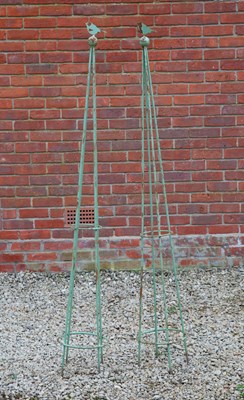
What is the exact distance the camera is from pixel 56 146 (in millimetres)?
4766

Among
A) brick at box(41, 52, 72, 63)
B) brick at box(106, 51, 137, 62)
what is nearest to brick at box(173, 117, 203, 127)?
brick at box(106, 51, 137, 62)

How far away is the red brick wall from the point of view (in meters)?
4.68

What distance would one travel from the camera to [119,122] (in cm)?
474

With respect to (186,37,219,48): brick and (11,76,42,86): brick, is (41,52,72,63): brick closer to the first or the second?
(11,76,42,86): brick

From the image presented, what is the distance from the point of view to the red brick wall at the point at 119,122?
468cm

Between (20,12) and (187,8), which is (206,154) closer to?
(187,8)

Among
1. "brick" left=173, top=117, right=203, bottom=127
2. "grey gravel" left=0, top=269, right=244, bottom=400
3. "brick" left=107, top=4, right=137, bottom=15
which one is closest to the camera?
"grey gravel" left=0, top=269, right=244, bottom=400

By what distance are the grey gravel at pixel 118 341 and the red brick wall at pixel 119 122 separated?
0.89 ft

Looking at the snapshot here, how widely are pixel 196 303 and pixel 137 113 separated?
1614 millimetres

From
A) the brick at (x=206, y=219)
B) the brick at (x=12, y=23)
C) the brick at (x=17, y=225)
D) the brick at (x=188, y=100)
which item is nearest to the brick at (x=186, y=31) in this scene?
the brick at (x=188, y=100)

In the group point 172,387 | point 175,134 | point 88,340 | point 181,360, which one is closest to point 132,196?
point 175,134

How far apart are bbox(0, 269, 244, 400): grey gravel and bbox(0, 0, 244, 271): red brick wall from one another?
0.89 feet

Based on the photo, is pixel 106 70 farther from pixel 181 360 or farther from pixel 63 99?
pixel 181 360

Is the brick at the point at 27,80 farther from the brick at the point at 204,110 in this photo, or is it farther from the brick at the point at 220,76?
the brick at the point at 220,76
